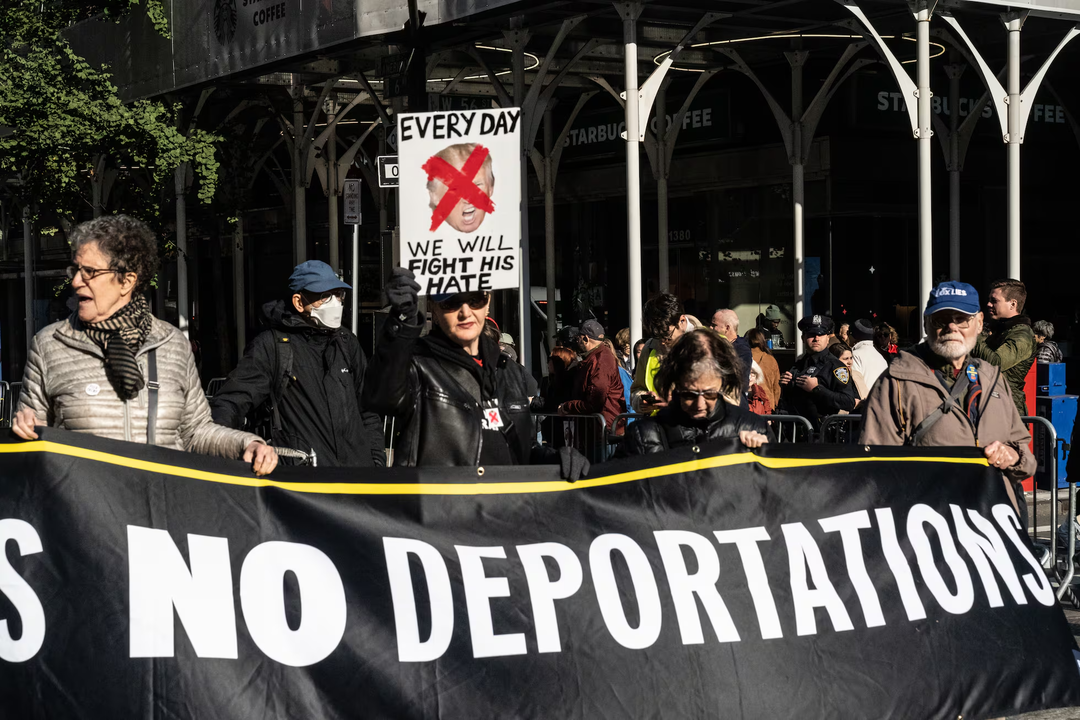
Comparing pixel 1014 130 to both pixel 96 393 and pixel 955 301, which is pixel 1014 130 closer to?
pixel 955 301

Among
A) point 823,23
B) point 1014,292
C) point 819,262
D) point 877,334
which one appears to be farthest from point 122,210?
point 1014,292

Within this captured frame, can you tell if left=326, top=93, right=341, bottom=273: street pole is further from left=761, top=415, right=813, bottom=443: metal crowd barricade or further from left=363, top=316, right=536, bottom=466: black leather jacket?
left=363, top=316, right=536, bottom=466: black leather jacket

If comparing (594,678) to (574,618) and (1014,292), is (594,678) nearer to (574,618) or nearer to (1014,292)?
(574,618)

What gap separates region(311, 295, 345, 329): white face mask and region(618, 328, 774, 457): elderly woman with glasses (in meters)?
2.12

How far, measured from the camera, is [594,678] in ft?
15.8

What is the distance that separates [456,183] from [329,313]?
941 millimetres

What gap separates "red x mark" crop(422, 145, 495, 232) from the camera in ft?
24.8

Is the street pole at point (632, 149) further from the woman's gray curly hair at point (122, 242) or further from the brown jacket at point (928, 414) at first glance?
the woman's gray curly hair at point (122, 242)

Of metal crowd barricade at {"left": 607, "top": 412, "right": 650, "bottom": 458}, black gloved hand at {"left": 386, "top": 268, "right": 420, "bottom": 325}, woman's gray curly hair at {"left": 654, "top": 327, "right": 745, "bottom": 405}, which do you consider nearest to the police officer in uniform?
metal crowd barricade at {"left": 607, "top": 412, "right": 650, "bottom": 458}

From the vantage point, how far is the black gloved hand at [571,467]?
508 cm

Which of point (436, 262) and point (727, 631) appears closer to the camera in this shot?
point (727, 631)

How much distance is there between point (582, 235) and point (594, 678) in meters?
19.8

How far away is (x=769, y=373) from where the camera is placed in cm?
1181

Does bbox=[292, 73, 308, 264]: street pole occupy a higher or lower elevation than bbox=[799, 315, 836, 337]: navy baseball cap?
higher
